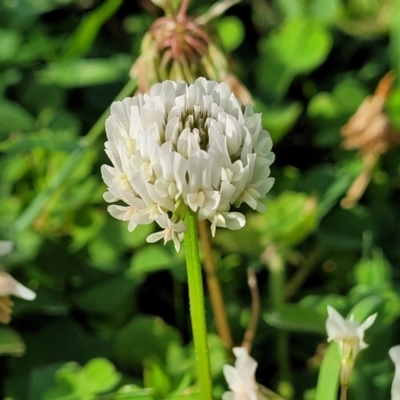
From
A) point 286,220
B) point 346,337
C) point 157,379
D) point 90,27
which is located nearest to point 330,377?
point 346,337

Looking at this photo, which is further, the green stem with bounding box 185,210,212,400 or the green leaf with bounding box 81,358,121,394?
the green leaf with bounding box 81,358,121,394

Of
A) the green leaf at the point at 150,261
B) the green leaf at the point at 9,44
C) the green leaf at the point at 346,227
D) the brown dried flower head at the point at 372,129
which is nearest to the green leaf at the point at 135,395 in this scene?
the green leaf at the point at 150,261

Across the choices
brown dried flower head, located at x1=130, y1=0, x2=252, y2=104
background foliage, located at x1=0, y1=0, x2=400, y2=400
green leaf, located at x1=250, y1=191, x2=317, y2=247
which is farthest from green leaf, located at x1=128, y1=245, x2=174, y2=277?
brown dried flower head, located at x1=130, y1=0, x2=252, y2=104

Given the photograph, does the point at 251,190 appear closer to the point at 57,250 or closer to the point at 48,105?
the point at 57,250

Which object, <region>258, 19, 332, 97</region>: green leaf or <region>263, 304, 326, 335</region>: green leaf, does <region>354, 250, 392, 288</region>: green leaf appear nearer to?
<region>263, 304, 326, 335</region>: green leaf

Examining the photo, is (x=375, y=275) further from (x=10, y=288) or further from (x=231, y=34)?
(x=231, y=34)

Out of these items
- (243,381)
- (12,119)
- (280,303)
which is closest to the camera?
(243,381)
